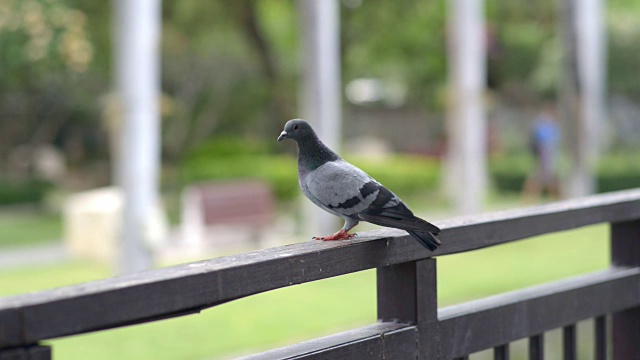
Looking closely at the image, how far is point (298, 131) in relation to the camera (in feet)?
7.22

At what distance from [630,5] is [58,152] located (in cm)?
1957

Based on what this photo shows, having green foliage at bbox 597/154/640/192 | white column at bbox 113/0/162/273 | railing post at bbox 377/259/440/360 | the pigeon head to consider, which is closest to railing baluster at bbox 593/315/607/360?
railing post at bbox 377/259/440/360

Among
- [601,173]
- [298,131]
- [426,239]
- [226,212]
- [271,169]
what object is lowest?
[601,173]

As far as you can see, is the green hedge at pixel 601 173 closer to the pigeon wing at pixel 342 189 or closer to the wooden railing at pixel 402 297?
the wooden railing at pixel 402 297

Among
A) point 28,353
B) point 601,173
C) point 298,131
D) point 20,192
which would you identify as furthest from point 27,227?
point 28,353

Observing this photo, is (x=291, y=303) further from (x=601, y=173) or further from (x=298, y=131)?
(x=601, y=173)

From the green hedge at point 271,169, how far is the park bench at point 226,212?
181 inches

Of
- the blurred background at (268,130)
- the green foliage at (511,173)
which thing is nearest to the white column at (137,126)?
the blurred background at (268,130)

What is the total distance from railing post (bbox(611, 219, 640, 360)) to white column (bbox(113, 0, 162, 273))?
7.86m

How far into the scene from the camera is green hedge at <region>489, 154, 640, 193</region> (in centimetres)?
1875

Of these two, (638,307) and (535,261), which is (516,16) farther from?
(638,307)

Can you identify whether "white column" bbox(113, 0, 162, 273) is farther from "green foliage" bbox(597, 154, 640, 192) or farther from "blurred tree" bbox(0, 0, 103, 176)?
"green foliage" bbox(597, 154, 640, 192)

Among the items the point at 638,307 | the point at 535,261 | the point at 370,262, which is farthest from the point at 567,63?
the point at 370,262

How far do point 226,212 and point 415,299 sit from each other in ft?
34.8
